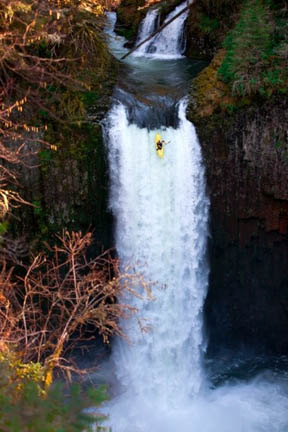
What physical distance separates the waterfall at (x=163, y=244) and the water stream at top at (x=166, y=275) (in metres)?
0.02

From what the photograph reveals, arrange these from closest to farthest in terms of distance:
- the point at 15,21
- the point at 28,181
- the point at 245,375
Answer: the point at 15,21 < the point at 28,181 < the point at 245,375

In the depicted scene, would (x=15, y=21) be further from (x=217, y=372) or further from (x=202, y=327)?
(x=217, y=372)

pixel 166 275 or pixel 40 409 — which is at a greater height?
pixel 40 409

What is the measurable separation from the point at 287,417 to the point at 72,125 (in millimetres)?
6715

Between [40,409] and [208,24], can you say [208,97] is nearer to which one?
[208,24]

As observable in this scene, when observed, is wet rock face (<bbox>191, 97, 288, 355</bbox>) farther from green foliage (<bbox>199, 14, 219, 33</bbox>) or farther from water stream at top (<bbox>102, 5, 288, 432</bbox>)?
green foliage (<bbox>199, 14, 219, 33</bbox>)

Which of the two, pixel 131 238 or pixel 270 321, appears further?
pixel 270 321

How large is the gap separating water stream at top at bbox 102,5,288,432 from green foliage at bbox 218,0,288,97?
3.76 ft

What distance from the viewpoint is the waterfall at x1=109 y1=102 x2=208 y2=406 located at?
9141 mm

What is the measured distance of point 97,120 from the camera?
910 centimetres

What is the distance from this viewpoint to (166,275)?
9.51 m

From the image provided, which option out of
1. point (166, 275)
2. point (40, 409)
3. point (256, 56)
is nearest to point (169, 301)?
point (166, 275)

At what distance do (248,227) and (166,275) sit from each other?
2028 mm

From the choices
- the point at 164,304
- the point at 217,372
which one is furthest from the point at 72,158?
the point at 217,372
